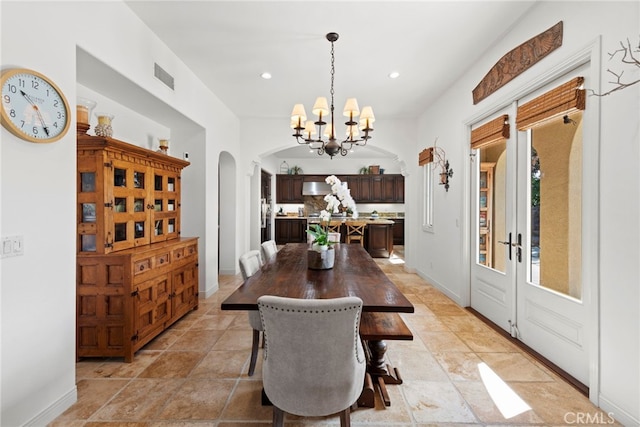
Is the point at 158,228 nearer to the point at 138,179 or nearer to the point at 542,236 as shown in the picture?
the point at 138,179

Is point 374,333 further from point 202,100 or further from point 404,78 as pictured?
point 202,100

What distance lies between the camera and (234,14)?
8.14 feet

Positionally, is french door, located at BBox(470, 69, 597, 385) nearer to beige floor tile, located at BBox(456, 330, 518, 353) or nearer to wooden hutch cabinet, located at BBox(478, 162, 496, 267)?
wooden hutch cabinet, located at BBox(478, 162, 496, 267)

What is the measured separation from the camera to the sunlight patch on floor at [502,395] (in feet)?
5.90

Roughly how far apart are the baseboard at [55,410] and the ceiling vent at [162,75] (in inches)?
105

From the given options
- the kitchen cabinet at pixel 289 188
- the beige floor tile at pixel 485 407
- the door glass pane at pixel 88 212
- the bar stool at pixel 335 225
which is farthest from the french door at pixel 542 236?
the kitchen cabinet at pixel 289 188

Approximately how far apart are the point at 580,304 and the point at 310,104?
4.04 meters

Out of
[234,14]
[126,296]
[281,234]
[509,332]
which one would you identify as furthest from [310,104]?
[281,234]

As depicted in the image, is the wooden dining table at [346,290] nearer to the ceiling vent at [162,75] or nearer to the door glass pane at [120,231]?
the door glass pane at [120,231]

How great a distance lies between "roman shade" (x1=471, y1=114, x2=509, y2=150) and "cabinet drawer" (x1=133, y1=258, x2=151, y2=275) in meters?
3.50

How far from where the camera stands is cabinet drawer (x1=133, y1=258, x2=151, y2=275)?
7.84 ft

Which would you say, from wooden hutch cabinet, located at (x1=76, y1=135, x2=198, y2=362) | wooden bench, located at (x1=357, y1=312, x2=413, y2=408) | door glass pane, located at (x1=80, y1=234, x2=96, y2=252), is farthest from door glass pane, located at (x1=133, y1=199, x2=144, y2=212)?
wooden bench, located at (x1=357, y1=312, x2=413, y2=408)

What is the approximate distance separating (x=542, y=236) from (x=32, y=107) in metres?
3.62

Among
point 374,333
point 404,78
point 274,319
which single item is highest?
point 404,78
